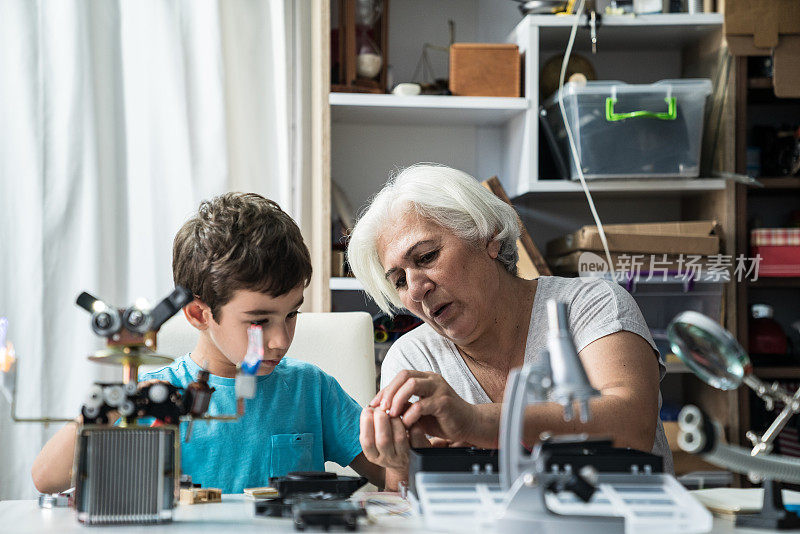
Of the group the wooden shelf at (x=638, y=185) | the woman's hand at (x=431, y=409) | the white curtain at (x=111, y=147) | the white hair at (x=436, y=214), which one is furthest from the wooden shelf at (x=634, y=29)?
the woman's hand at (x=431, y=409)

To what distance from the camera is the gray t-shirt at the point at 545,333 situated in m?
1.39

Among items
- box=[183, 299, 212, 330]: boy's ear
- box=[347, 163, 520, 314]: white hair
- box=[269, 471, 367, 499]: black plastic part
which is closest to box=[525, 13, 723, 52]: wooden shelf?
box=[347, 163, 520, 314]: white hair

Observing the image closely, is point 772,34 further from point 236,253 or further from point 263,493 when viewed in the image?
point 263,493

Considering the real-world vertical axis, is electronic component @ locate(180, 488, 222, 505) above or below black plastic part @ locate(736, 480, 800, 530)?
below

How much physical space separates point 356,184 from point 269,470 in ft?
4.54

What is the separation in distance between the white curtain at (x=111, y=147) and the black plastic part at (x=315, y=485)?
1312 millimetres

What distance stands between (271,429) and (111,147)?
119cm

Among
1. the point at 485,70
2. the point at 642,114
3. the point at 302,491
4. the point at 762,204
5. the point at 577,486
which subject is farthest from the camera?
the point at 762,204

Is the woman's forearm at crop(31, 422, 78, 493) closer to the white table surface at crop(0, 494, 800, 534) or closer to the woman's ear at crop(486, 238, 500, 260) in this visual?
the white table surface at crop(0, 494, 800, 534)

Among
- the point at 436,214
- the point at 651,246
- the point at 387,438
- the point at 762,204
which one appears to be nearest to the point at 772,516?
the point at 387,438

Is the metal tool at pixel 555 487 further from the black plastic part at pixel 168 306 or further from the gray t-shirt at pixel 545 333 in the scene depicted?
the gray t-shirt at pixel 545 333

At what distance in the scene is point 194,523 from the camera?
814mm

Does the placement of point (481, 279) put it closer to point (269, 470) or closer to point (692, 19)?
point (269, 470)

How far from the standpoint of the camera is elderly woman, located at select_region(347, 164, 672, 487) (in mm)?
1355
